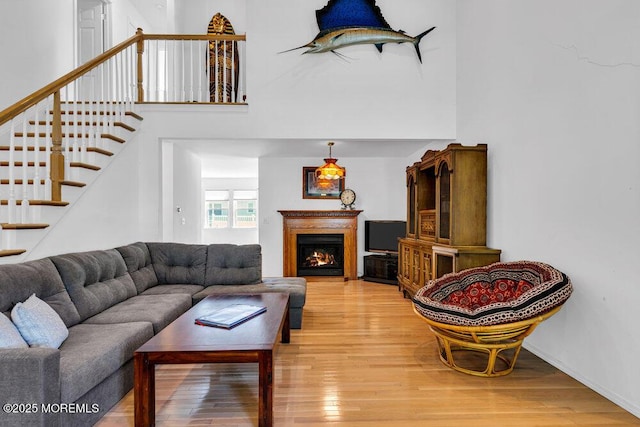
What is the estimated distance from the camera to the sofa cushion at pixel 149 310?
270 centimetres

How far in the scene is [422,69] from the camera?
4.59 meters

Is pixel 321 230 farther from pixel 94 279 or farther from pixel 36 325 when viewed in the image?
pixel 36 325

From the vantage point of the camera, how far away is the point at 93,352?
2018 mm

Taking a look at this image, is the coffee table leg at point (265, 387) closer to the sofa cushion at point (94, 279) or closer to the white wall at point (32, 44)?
the sofa cushion at point (94, 279)

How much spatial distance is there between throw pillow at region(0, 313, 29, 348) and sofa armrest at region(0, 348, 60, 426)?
16cm

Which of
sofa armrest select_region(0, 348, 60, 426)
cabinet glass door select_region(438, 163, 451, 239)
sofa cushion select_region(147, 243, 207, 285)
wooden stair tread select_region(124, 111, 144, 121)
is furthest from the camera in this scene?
wooden stair tread select_region(124, 111, 144, 121)

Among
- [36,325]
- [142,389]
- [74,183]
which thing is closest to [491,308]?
[142,389]

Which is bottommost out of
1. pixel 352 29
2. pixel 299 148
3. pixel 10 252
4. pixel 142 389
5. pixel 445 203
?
pixel 142 389

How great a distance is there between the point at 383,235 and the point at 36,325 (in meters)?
5.22

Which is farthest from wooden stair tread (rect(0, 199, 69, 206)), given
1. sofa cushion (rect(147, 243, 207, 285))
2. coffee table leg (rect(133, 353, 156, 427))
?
coffee table leg (rect(133, 353, 156, 427))

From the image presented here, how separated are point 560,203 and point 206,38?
433 centimetres

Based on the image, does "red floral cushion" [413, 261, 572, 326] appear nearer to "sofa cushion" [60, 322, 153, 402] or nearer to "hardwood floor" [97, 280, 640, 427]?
"hardwood floor" [97, 280, 640, 427]

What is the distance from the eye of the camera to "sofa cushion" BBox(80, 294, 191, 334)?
270 cm

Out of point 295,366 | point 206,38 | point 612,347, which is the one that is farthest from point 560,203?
point 206,38
